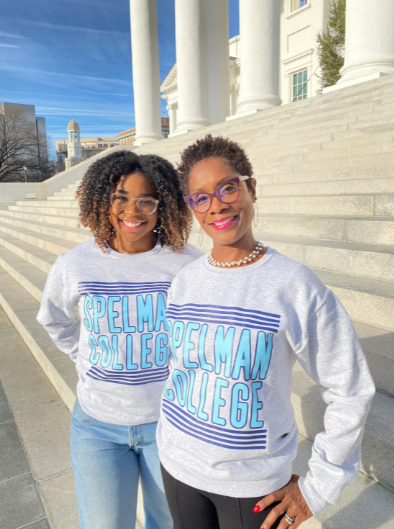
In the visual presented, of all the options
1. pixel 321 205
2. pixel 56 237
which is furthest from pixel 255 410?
pixel 56 237

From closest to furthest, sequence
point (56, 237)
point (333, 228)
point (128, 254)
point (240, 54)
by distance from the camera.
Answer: point (128, 254), point (333, 228), point (56, 237), point (240, 54)

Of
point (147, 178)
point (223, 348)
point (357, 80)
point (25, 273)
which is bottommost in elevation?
point (25, 273)

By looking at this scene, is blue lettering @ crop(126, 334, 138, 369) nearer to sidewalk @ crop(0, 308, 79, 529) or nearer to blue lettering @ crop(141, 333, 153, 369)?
blue lettering @ crop(141, 333, 153, 369)

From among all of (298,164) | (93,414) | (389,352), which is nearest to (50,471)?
(93,414)

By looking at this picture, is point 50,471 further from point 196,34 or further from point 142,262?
point 196,34

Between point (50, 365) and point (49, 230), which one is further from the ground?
point (49, 230)

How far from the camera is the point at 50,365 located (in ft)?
12.7

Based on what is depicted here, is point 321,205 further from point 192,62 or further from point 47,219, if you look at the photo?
point 192,62

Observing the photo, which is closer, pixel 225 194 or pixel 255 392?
pixel 255 392

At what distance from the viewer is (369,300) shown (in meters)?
2.77

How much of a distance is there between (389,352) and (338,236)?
1855 mm

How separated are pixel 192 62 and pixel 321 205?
12.7 metres

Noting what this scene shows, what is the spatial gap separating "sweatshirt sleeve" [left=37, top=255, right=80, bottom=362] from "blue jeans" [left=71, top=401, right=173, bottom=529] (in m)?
0.52

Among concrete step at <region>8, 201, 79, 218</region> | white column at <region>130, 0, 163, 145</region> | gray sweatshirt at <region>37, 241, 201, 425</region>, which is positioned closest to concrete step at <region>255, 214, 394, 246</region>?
gray sweatshirt at <region>37, 241, 201, 425</region>
